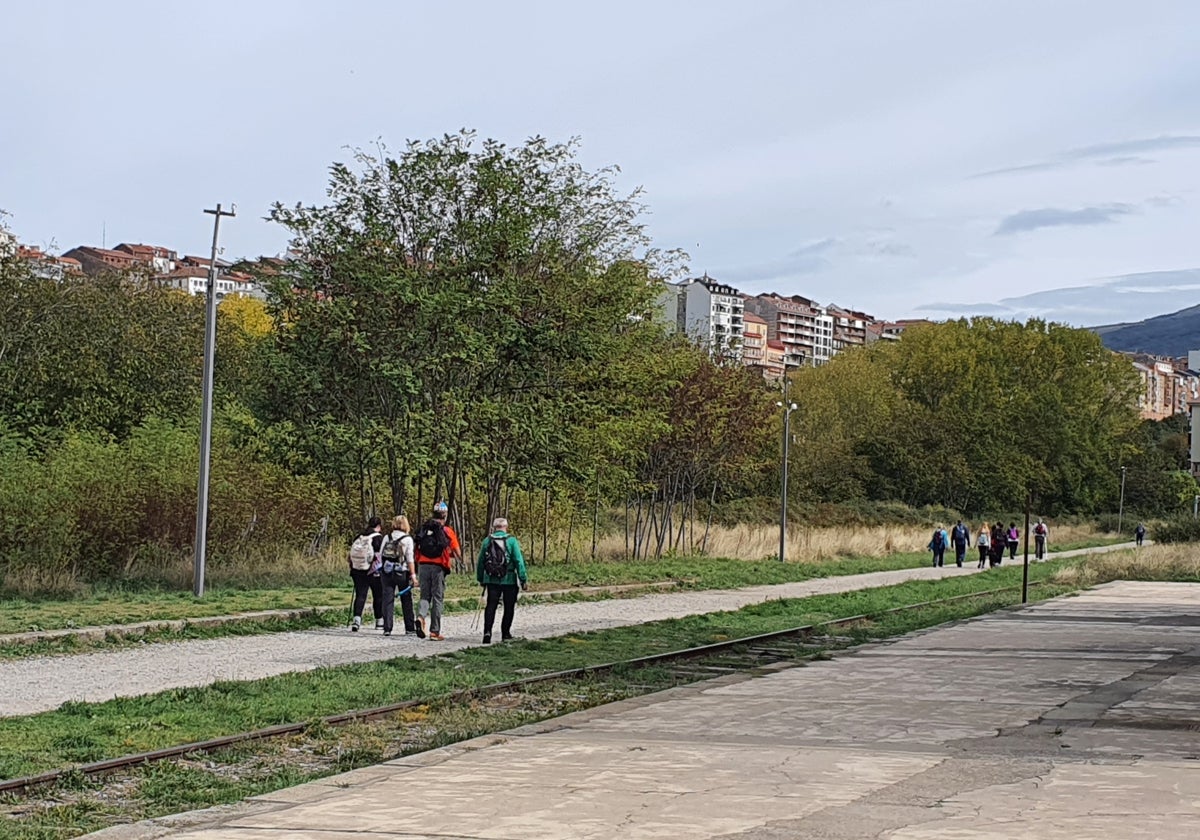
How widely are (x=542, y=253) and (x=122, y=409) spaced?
11.5 metres

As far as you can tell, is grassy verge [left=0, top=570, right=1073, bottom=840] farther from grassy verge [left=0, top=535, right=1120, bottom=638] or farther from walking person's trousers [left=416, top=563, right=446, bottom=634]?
grassy verge [left=0, top=535, right=1120, bottom=638]

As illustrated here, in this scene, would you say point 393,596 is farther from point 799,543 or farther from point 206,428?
point 799,543

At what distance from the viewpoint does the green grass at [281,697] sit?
12453mm

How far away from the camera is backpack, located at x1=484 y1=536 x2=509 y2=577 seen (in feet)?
69.7

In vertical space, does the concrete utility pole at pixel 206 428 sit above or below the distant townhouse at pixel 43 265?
below

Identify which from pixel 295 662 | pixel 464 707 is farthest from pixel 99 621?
pixel 464 707

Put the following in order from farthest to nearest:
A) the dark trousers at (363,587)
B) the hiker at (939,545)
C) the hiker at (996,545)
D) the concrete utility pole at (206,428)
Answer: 1. the hiker at (996,545)
2. the hiker at (939,545)
3. the concrete utility pole at (206,428)
4. the dark trousers at (363,587)

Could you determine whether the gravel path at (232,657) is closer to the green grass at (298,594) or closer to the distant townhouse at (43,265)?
the green grass at (298,594)

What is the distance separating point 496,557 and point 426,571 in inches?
58.3

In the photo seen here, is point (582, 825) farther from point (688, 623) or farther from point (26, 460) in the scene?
point (26, 460)

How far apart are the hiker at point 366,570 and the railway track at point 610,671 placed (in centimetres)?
475

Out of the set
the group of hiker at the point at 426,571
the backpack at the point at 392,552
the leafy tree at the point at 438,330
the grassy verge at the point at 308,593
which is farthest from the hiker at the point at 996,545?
the backpack at the point at 392,552

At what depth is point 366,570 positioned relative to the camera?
23.1 meters

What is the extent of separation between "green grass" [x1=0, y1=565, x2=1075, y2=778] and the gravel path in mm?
792
